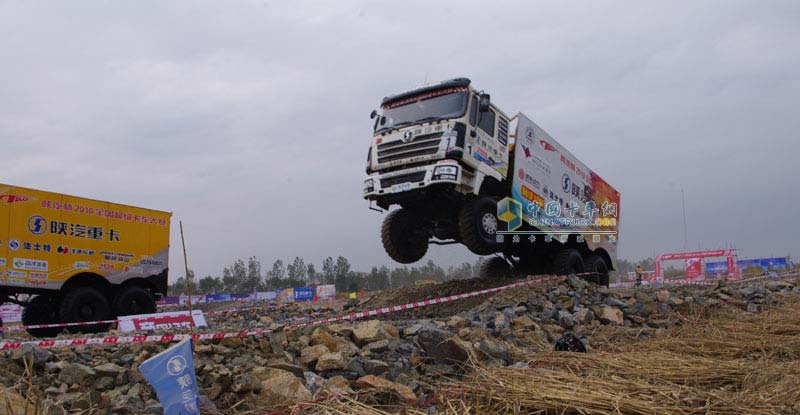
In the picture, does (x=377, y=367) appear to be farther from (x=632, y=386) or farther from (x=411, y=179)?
(x=411, y=179)

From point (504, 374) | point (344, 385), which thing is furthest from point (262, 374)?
point (504, 374)

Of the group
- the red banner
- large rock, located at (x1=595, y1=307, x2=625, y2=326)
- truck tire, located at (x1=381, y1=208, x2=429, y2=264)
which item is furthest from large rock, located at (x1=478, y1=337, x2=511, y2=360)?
the red banner

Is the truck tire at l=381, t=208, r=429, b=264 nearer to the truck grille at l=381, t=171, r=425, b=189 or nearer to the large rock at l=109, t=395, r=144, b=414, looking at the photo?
the truck grille at l=381, t=171, r=425, b=189

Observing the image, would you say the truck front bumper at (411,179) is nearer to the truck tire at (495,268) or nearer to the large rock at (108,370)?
the truck tire at (495,268)

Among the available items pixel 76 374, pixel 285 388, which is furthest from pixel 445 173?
pixel 76 374

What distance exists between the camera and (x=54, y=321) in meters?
9.64

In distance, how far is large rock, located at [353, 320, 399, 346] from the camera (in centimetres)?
483

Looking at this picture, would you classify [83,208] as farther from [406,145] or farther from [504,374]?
[504,374]

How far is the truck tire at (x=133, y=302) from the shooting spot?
10430 mm

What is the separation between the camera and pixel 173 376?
2795 mm

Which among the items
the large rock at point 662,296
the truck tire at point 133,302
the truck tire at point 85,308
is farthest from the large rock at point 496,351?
the truck tire at point 133,302

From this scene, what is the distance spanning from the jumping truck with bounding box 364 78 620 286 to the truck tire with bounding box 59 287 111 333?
5.37 metres

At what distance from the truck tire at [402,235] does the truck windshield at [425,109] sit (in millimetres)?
1612

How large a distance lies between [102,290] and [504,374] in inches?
392
